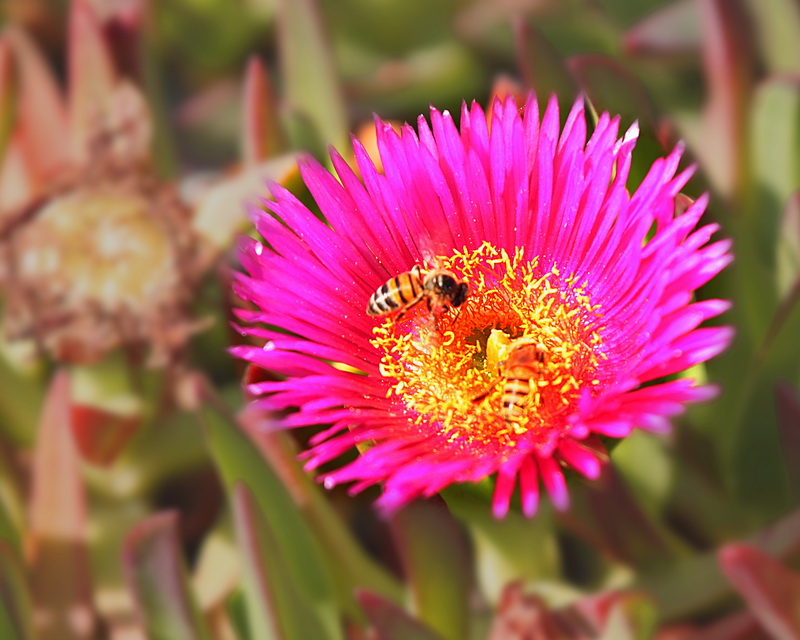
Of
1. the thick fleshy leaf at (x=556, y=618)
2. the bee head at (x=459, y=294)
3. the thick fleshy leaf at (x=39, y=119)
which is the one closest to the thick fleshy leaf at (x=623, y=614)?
the thick fleshy leaf at (x=556, y=618)

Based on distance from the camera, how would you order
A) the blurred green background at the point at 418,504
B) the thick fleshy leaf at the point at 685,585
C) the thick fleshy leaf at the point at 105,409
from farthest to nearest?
the thick fleshy leaf at the point at 105,409 < the thick fleshy leaf at the point at 685,585 < the blurred green background at the point at 418,504

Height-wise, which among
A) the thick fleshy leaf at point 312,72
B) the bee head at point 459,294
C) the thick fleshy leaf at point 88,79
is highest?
the thick fleshy leaf at point 88,79

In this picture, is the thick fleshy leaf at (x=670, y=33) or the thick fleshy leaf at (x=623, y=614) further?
the thick fleshy leaf at (x=670, y=33)

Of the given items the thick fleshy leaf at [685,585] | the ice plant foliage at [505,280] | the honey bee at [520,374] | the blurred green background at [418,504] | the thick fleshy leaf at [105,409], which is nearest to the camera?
the ice plant foliage at [505,280]

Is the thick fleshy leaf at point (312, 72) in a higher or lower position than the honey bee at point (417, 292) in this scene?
higher

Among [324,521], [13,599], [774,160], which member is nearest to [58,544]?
[13,599]

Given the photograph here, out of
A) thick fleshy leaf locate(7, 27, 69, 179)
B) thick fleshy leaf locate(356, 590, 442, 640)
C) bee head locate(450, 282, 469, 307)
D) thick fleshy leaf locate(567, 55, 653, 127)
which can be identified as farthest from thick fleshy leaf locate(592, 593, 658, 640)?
thick fleshy leaf locate(7, 27, 69, 179)

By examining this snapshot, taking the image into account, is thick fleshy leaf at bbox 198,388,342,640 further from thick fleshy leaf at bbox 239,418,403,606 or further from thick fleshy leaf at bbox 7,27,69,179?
thick fleshy leaf at bbox 7,27,69,179

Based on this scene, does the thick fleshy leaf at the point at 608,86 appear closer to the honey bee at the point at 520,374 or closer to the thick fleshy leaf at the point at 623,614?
the honey bee at the point at 520,374
